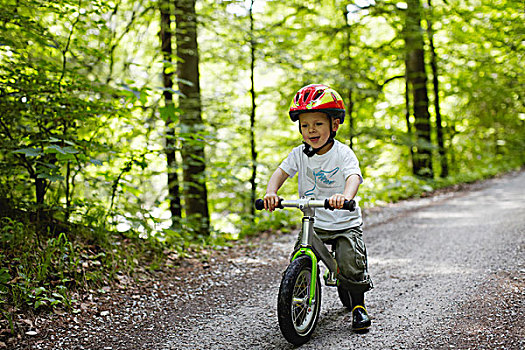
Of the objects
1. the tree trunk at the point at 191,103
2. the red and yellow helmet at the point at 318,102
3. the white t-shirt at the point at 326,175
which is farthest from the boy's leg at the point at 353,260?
the tree trunk at the point at 191,103

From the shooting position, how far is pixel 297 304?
3.25 metres

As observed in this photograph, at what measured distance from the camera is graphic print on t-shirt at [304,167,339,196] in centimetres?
358

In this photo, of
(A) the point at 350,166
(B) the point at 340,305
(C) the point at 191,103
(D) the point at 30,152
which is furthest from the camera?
(C) the point at 191,103

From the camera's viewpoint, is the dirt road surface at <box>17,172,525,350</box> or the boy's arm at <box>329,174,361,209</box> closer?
the boy's arm at <box>329,174,361,209</box>

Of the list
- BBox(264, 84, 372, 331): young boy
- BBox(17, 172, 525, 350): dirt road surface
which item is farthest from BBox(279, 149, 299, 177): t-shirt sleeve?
BBox(17, 172, 525, 350): dirt road surface

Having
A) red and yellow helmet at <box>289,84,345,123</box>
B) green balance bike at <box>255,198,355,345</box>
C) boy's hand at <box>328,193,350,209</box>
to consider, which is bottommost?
green balance bike at <box>255,198,355,345</box>

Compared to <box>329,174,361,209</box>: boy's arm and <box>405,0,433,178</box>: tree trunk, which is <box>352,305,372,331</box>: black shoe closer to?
<box>329,174,361,209</box>: boy's arm

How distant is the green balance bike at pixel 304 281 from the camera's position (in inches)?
120

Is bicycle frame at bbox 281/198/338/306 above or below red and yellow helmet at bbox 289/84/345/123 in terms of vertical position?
below

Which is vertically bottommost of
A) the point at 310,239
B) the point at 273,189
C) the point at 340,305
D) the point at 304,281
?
the point at 340,305

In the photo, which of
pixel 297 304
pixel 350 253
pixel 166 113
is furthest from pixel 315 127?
pixel 166 113

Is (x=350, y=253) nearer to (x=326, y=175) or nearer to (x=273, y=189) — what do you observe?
(x=326, y=175)

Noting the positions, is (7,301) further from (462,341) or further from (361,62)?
(361,62)

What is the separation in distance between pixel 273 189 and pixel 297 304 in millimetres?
928
